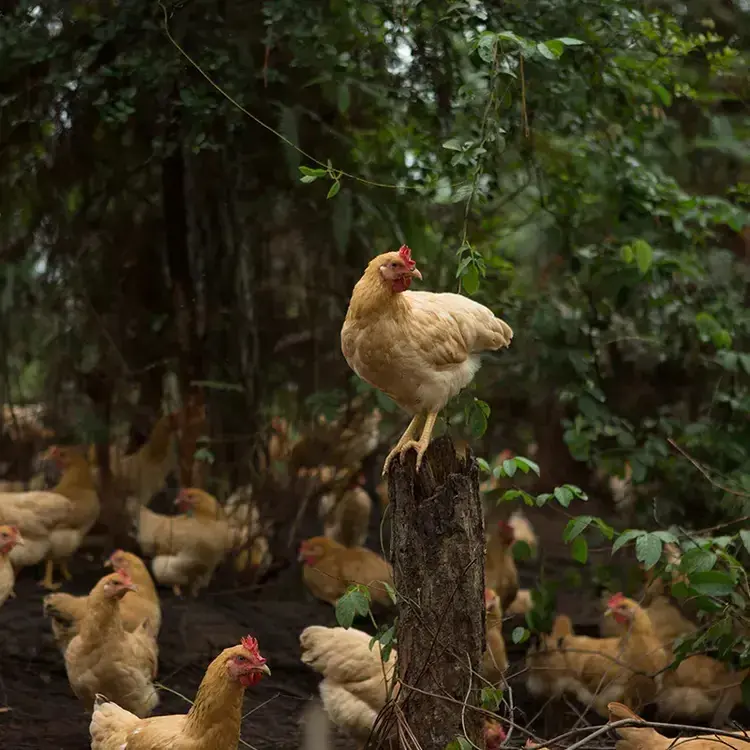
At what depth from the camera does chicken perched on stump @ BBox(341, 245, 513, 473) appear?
3.44m

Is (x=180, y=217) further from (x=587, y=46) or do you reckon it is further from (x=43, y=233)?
(x=587, y=46)

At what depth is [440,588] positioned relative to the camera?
344 cm

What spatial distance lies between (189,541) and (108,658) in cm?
166

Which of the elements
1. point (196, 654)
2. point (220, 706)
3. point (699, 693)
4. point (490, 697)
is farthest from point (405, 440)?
point (699, 693)

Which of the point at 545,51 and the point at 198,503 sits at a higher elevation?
the point at 545,51

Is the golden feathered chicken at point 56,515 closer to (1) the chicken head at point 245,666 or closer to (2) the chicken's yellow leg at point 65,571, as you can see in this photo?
(2) the chicken's yellow leg at point 65,571

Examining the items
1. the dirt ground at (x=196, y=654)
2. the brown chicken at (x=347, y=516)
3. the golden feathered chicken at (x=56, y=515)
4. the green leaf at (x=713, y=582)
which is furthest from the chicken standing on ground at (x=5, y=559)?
the green leaf at (x=713, y=582)

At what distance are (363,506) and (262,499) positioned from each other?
3.99ft

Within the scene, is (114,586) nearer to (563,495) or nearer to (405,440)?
(405,440)

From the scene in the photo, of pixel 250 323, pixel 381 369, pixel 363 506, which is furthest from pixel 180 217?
pixel 381 369

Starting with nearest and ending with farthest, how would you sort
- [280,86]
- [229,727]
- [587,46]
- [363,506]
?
[229,727] → [587,46] → [280,86] → [363,506]

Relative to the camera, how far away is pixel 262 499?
6.39 m

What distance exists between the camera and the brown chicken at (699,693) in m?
5.31

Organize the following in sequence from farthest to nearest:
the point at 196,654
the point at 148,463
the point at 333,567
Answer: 1. the point at 148,463
2. the point at 333,567
3. the point at 196,654
